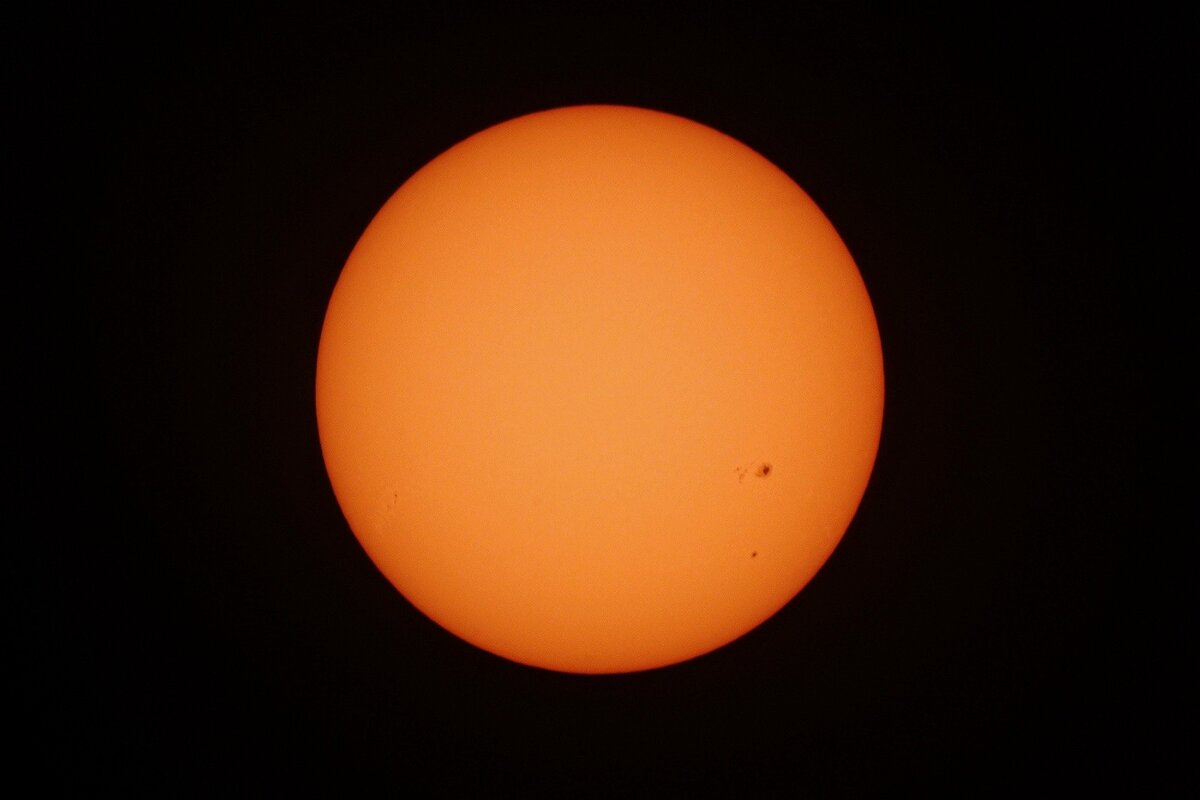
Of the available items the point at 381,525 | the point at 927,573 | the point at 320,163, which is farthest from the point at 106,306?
the point at 927,573

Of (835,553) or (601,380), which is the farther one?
(835,553)

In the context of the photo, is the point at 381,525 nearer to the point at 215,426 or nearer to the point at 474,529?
the point at 474,529

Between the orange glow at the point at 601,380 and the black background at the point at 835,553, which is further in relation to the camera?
the black background at the point at 835,553

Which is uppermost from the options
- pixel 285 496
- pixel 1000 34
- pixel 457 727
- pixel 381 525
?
pixel 1000 34

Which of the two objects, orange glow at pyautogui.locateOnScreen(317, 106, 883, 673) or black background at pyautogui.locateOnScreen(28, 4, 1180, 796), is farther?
black background at pyautogui.locateOnScreen(28, 4, 1180, 796)
